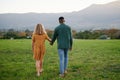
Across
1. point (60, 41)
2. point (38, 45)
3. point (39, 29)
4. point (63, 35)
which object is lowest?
point (38, 45)

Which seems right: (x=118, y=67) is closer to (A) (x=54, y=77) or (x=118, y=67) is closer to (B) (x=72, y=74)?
(B) (x=72, y=74)

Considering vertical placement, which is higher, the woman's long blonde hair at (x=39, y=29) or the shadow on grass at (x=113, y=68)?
the woman's long blonde hair at (x=39, y=29)

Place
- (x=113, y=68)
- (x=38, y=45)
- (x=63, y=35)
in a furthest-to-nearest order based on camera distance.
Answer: (x=113, y=68) → (x=38, y=45) → (x=63, y=35)

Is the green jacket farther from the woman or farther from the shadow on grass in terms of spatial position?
the shadow on grass

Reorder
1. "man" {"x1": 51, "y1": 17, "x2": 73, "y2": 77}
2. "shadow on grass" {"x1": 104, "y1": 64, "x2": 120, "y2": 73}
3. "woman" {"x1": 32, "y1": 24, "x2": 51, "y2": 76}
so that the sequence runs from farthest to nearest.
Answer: "shadow on grass" {"x1": 104, "y1": 64, "x2": 120, "y2": 73}, "woman" {"x1": 32, "y1": 24, "x2": 51, "y2": 76}, "man" {"x1": 51, "y1": 17, "x2": 73, "y2": 77}

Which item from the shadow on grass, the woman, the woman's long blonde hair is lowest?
the shadow on grass

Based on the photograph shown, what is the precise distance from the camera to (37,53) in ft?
39.1

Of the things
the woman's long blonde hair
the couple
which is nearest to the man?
the couple

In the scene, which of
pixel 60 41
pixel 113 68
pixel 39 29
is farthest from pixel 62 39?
pixel 113 68

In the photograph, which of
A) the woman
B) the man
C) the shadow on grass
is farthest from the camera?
the shadow on grass

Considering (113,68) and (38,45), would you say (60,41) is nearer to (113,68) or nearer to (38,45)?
(38,45)

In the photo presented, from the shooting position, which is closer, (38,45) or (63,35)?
(63,35)

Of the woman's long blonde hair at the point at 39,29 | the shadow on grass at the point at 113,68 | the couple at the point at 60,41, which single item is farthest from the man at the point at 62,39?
the shadow on grass at the point at 113,68

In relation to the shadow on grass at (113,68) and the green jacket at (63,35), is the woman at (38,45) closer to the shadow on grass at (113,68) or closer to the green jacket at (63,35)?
the green jacket at (63,35)
